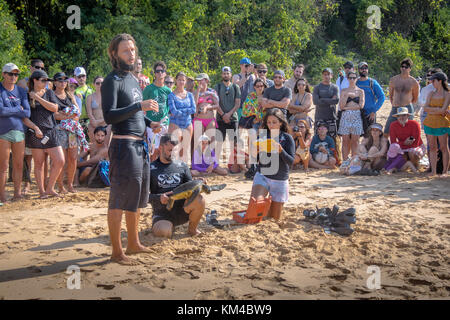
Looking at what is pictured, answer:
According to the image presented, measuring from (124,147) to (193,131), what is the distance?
174 inches

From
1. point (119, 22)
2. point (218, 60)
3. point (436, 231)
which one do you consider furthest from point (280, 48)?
point (436, 231)

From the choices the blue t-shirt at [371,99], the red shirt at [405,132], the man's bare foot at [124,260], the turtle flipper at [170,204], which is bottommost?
the man's bare foot at [124,260]

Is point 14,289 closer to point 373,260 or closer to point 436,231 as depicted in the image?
point 373,260

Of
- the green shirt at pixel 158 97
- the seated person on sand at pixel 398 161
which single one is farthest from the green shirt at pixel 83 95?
the seated person on sand at pixel 398 161

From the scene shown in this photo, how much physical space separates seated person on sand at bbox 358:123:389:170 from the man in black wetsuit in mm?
5211

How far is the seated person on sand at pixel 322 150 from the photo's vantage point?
28.1 feet

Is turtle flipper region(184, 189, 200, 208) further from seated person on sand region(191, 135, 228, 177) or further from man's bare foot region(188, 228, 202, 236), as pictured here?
seated person on sand region(191, 135, 228, 177)

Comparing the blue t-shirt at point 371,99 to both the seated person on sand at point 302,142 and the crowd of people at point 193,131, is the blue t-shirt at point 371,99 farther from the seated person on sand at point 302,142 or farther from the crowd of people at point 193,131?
the seated person on sand at point 302,142

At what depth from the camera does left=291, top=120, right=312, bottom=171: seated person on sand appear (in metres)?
8.32

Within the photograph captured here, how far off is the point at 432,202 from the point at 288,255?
2.90m

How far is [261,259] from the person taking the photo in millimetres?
4121

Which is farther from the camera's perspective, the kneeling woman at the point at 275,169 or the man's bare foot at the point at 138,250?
the kneeling woman at the point at 275,169

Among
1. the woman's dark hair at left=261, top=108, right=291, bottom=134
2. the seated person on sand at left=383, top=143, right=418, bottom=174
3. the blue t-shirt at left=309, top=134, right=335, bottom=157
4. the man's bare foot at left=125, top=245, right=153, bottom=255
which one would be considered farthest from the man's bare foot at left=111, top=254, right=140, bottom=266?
the seated person on sand at left=383, top=143, right=418, bottom=174

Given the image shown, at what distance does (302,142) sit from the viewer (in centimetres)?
830
